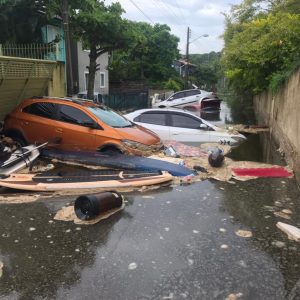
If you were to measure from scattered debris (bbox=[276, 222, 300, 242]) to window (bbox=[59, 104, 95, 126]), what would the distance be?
549cm

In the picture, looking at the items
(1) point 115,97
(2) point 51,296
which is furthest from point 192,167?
(1) point 115,97

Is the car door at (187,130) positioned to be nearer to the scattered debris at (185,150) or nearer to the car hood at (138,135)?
the scattered debris at (185,150)

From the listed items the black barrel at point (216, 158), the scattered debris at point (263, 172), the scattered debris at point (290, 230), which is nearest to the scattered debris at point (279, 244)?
the scattered debris at point (290, 230)

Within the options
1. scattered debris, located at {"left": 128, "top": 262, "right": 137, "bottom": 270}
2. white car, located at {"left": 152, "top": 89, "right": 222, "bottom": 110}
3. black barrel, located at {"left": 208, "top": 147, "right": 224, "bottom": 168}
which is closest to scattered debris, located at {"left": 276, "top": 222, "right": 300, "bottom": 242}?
scattered debris, located at {"left": 128, "top": 262, "right": 137, "bottom": 270}

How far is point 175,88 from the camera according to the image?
4688cm

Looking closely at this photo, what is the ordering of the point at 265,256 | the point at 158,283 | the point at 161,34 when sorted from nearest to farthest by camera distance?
the point at 158,283 → the point at 265,256 → the point at 161,34

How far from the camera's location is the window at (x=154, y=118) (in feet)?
40.6

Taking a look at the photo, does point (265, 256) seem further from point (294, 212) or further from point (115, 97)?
point (115, 97)

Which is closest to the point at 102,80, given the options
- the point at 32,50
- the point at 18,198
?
the point at 32,50

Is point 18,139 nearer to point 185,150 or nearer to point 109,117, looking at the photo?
point 109,117

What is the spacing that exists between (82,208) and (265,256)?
2.78m

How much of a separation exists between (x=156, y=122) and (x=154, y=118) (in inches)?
6.0

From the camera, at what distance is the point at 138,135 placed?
32.3 ft

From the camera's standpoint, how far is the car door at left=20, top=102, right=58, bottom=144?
33.4 feet
